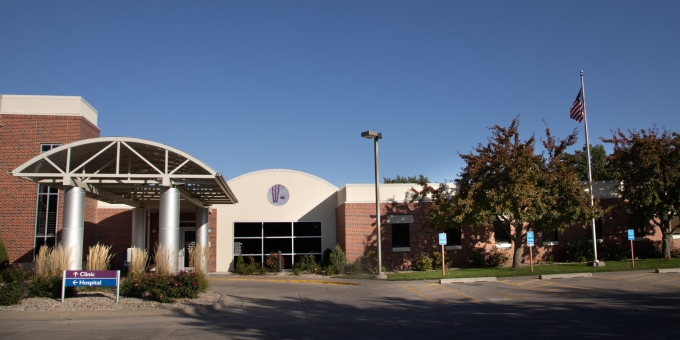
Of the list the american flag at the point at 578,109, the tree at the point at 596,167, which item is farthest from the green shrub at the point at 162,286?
the tree at the point at 596,167

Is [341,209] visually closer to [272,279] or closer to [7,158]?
[272,279]

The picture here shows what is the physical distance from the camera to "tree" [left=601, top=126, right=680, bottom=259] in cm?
2797

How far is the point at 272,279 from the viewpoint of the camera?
85.0 ft

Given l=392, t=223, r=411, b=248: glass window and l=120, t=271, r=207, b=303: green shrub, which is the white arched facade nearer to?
l=392, t=223, r=411, b=248: glass window

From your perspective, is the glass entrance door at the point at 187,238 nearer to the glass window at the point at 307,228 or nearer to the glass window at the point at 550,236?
the glass window at the point at 307,228

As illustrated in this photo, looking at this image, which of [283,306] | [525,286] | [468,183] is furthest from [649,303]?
[468,183]

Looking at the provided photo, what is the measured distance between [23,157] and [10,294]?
15.6 m

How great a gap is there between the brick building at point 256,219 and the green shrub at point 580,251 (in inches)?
25.3

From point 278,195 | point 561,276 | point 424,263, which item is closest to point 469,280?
point 561,276

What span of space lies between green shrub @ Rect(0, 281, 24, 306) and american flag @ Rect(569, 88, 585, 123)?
82.2 feet

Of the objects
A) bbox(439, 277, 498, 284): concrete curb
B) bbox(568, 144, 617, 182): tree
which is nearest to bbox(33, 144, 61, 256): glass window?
bbox(439, 277, 498, 284): concrete curb

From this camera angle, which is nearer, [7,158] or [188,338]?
[188,338]

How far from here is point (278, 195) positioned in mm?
31938

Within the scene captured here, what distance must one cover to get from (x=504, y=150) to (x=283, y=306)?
14907mm
